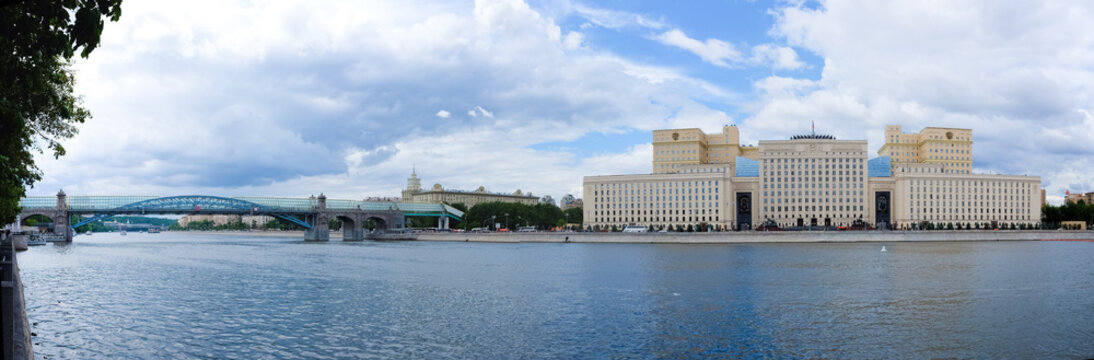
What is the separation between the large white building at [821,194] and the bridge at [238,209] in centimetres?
4695

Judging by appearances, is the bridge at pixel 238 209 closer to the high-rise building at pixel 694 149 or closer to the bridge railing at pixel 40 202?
the bridge railing at pixel 40 202

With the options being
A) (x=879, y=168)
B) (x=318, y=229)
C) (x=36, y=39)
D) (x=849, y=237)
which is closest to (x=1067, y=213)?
(x=879, y=168)

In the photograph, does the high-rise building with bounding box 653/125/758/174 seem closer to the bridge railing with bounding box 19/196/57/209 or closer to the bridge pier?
the bridge pier

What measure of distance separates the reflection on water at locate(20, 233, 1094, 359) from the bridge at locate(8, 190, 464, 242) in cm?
6666

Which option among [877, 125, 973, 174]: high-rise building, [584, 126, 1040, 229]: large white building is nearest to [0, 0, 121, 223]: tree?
[584, 126, 1040, 229]: large white building

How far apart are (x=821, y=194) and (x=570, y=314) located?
128843 millimetres

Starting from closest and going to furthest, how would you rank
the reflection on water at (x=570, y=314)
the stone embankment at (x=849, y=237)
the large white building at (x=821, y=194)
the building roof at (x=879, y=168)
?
the reflection on water at (x=570, y=314) → the stone embankment at (x=849, y=237) → the large white building at (x=821, y=194) → the building roof at (x=879, y=168)

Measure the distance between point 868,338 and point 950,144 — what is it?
170511mm

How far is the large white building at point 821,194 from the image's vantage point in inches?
5576

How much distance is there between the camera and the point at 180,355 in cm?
1839

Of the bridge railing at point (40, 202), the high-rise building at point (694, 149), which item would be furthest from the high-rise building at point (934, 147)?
the bridge railing at point (40, 202)

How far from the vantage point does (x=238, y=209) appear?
378 ft

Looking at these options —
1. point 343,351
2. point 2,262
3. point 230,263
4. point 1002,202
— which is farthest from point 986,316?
point 1002,202

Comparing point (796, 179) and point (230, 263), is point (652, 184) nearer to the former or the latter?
point (796, 179)
